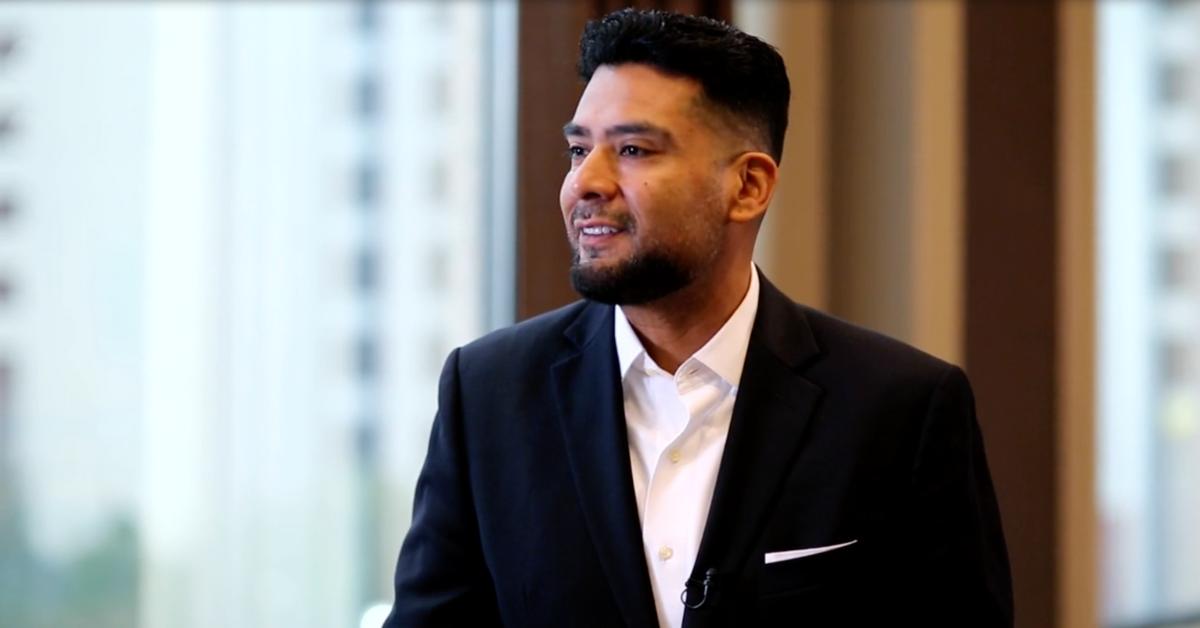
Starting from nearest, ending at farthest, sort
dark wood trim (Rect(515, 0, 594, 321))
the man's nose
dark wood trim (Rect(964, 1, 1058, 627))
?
the man's nose
dark wood trim (Rect(515, 0, 594, 321))
dark wood trim (Rect(964, 1, 1058, 627))

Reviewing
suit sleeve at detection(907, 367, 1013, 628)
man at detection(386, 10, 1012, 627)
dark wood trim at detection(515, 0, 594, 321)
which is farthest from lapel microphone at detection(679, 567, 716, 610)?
dark wood trim at detection(515, 0, 594, 321)

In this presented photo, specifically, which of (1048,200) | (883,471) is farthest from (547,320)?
(1048,200)

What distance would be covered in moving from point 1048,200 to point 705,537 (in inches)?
91.6

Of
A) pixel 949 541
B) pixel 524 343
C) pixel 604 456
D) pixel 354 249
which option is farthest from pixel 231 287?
pixel 949 541

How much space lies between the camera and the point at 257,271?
2.82 meters

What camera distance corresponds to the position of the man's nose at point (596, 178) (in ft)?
4.58

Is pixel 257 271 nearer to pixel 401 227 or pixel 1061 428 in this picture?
pixel 401 227

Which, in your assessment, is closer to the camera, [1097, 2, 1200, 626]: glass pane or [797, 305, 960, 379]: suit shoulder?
[797, 305, 960, 379]: suit shoulder

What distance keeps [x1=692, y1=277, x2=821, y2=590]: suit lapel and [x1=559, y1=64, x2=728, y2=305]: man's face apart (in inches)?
5.7

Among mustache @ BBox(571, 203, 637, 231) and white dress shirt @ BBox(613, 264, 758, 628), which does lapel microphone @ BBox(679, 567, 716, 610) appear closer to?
white dress shirt @ BBox(613, 264, 758, 628)

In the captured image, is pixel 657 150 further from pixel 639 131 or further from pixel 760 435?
pixel 760 435

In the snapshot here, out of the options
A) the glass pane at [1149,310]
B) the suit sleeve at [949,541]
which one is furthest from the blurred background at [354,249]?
the suit sleeve at [949,541]

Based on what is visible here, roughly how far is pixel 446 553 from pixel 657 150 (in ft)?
1.50

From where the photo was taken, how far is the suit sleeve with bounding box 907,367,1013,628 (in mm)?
1441
